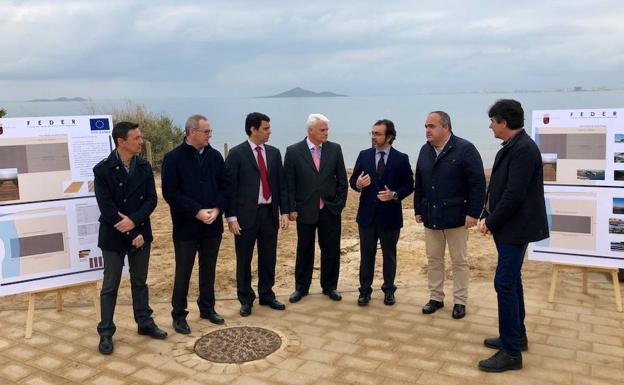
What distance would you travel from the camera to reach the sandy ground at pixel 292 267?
6.29m

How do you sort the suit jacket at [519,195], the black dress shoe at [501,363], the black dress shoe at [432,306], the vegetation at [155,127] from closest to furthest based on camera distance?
1. the suit jacket at [519,195]
2. the black dress shoe at [501,363]
3. the black dress shoe at [432,306]
4. the vegetation at [155,127]

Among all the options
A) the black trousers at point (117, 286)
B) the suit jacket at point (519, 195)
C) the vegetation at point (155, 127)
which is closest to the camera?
the suit jacket at point (519, 195)

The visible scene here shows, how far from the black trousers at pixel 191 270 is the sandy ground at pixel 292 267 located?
597mm

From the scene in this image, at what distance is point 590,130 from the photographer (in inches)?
221

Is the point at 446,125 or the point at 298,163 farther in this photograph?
the point at 298,163

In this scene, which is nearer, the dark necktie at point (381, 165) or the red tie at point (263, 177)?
the red tie at point (263, 177)

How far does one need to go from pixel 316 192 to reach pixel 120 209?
202cm

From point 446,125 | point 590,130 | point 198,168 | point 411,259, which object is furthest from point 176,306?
point 590,130

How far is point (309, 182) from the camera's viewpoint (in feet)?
19.0

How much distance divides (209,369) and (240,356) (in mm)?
315

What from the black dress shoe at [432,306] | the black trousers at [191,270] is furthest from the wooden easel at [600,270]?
the black trousers at [191,270]

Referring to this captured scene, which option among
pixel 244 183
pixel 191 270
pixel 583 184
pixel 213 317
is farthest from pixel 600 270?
pixel 191 270

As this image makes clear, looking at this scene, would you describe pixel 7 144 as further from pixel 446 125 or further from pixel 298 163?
pixel 446 125

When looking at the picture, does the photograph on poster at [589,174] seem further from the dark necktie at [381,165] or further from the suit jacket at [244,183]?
the suit jacket at [244,183]
